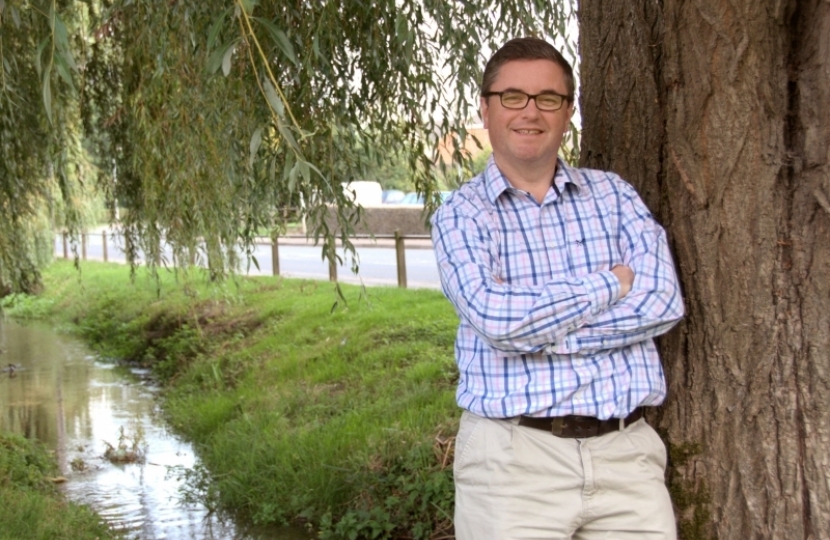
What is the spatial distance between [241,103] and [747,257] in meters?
2.19

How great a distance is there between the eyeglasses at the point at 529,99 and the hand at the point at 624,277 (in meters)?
0.43

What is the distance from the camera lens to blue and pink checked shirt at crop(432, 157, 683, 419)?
2199 mm

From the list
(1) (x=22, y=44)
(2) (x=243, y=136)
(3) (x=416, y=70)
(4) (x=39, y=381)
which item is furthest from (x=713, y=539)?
(4) (x=39, y=381)

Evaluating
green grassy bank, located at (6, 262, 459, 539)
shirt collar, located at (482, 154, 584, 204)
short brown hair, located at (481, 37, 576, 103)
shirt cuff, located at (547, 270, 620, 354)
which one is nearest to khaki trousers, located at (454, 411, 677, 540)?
shirt cuff, located at (547, 270, 620, 354)

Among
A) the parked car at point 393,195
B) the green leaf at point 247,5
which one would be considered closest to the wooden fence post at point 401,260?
the green leaf at point 247,5

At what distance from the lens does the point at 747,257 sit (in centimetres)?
241

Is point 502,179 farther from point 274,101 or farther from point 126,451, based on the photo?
point 126,451

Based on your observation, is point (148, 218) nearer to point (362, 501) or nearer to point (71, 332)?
point (362, 501)

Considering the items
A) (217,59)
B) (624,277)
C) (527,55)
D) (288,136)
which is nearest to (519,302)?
(624,277)

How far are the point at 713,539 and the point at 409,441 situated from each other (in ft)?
10.5

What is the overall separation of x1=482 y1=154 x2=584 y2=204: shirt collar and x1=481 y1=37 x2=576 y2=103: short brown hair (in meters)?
0.18

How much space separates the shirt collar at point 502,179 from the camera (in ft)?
7.86

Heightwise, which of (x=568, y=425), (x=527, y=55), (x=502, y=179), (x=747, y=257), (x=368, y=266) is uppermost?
(x=527, y=55)

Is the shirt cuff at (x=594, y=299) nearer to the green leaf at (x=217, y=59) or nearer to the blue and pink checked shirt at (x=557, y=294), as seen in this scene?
the blue and pink checked shirt at (x=557, y=294)
